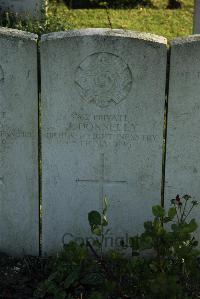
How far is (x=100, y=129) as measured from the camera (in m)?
5.29

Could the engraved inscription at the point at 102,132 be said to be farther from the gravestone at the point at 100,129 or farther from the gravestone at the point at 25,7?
the gravestone at the point at 25,7

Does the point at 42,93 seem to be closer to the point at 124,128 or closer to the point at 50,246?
the point at 124,128

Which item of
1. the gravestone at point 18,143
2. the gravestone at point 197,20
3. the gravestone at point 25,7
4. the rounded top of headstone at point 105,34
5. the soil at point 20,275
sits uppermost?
the gravestone at point 25,7

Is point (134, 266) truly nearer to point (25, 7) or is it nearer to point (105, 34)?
point (105, 34)

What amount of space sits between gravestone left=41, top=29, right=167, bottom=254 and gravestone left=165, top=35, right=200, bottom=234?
8 cm

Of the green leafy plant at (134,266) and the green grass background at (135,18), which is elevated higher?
the green grass background at (135,18)

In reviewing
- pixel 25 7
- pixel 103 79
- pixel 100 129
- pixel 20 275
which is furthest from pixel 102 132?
pixel 25 7

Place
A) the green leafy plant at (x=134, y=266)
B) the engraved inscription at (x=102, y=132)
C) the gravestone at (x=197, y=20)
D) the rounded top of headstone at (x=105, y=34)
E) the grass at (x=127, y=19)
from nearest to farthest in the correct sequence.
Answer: the green leafy plant at (x=134, y=266) < the rounded top of headstone at (x=105, y=34) < the engraved inscription at (x=102, y=132) < the gravestone at (x=197, y=20) < the grass at (x=127, y=19)

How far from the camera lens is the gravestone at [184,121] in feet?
16.7

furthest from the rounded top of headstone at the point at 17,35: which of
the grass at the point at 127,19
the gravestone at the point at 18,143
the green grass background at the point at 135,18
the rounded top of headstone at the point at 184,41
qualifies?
the green grass background at the point at 135,18

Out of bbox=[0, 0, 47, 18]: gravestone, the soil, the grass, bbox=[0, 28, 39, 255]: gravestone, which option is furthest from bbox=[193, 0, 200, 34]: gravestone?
the soil

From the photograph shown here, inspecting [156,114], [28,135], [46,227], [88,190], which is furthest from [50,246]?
[156,114]

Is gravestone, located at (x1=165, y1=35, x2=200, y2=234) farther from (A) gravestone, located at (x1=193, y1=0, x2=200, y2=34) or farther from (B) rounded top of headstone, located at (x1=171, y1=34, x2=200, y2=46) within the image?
(A) gravestone, located at (x1=193, y1=0, x2=200, y2=34)

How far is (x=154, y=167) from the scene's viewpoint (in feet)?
17.7
